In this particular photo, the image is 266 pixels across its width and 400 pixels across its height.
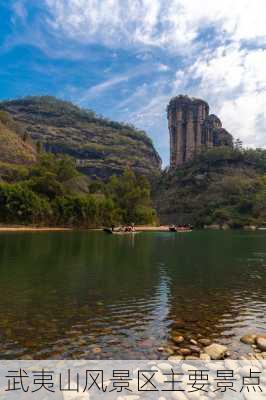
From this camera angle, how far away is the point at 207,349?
1073cm

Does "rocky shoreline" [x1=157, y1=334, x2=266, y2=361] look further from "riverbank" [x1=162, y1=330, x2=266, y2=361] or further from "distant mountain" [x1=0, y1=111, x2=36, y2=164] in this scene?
"distant mountain" [x1=0, y1=111, x2=36, y2=164]

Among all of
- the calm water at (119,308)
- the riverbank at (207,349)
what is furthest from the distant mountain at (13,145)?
the riverbank at (207,349)

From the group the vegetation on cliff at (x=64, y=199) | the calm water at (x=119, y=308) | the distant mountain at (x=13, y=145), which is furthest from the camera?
the distant mountain at (x=13, y=145)

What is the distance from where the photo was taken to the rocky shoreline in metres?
10.4

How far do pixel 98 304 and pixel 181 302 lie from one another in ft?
14.3

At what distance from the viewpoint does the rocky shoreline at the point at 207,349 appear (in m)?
10.4

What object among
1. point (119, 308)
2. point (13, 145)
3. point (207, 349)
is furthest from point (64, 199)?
point (207, 349)

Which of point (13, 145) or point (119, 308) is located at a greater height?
point (13, 145)

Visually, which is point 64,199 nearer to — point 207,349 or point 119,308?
point 119,308

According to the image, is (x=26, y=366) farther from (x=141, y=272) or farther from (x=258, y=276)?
(x=258, y=276)

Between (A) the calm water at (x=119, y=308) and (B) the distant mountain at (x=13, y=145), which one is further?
(B) the distant mountain at (x=13, y=145)

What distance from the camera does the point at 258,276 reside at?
1065 inches

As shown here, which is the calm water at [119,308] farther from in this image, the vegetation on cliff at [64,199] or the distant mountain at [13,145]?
the distant mountain at [13,145]

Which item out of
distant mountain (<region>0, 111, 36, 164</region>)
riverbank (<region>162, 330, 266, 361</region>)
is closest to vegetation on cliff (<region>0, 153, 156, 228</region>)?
distant mountain (<region>0, 111, 36, 164</region>)
